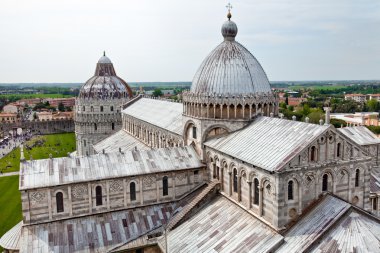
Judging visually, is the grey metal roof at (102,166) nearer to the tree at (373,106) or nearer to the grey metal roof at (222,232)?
the grey metal roof at (222,232)

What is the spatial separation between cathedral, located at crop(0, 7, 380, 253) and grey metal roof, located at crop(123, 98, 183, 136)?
555 centimetres

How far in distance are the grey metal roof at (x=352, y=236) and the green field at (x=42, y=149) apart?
6716 centimetres

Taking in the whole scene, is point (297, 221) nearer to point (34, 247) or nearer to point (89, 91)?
point (34, 247)

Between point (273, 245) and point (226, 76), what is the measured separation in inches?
576

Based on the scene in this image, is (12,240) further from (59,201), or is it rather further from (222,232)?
(222,232)

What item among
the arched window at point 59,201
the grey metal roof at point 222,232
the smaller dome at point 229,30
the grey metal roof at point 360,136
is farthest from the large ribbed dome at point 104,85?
the grey metal roof at point 222,232

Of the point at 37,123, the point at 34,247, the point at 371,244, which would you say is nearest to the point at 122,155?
the point at 34,247

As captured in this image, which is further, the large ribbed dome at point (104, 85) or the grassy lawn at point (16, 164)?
the large ribbed dome at point (104, 85)

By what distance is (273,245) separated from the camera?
66.1 feet

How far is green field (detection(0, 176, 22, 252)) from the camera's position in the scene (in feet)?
136

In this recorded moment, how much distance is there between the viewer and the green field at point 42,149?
76.7m

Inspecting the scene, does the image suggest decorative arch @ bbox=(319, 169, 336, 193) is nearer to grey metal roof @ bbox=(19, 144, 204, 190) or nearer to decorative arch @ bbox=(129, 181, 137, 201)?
grey metal roof @ bbox=(19, 144, 204, 190)

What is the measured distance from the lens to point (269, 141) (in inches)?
931

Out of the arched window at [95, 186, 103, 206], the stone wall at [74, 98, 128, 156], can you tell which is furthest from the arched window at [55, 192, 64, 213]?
the stone wall at [74, 98, 128, 156]
